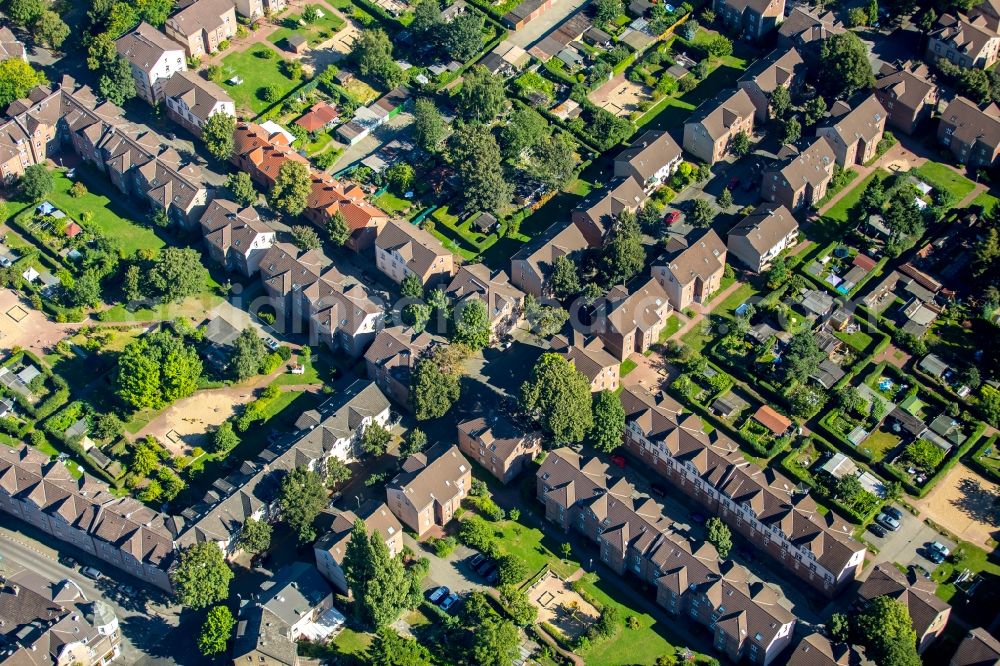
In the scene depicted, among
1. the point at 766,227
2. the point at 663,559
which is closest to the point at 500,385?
the point at 663,559

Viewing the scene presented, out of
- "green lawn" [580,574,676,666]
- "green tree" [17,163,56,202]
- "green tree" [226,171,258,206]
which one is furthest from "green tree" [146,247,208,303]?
"green lawn" [580,574,676,666]

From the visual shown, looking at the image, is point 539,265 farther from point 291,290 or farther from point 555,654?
point 555,654

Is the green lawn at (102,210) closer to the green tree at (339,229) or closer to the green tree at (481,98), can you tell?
the green tree at (339,229)

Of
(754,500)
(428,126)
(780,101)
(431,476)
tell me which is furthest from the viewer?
(780,101)

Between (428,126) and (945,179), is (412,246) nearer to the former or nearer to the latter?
(428,126)

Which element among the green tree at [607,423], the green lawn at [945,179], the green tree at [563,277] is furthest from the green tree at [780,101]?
the green tree at [607,423]

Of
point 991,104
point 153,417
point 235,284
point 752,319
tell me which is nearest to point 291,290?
point 235,284

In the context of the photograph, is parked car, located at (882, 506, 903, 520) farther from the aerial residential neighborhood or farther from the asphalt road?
the asphalt road
